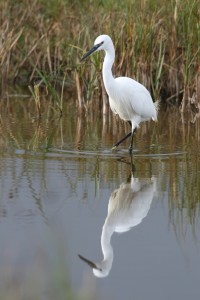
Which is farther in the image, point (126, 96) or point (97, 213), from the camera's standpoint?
point (126, 96)

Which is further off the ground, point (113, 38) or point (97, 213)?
point (113, 38)

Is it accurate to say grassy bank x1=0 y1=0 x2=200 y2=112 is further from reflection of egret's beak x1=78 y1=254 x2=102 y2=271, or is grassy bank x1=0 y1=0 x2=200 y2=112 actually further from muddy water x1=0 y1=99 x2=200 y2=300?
reflection of egret's beak x1=78 y1=254 x2=102 y2=271

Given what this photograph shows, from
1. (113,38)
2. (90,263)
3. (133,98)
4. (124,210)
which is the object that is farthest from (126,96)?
(90,263)

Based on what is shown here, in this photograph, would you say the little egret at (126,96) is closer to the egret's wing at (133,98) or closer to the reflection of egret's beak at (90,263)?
the egret's wing at (133,98)

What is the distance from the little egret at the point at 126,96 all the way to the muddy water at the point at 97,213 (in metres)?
0.34

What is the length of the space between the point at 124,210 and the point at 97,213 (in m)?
0.20

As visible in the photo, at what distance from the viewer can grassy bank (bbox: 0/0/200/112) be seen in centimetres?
1104

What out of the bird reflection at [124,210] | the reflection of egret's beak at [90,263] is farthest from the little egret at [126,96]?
the reflection of egret's beak at [90,263]

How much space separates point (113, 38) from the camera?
11.1m

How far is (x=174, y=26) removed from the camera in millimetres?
11383

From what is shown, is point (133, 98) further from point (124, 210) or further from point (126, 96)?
point (124, 210)

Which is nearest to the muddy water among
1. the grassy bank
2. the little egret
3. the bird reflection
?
the bird reflection

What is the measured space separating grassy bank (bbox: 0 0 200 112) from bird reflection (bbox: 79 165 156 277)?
3656mm

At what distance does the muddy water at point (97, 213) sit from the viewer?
477 cm
